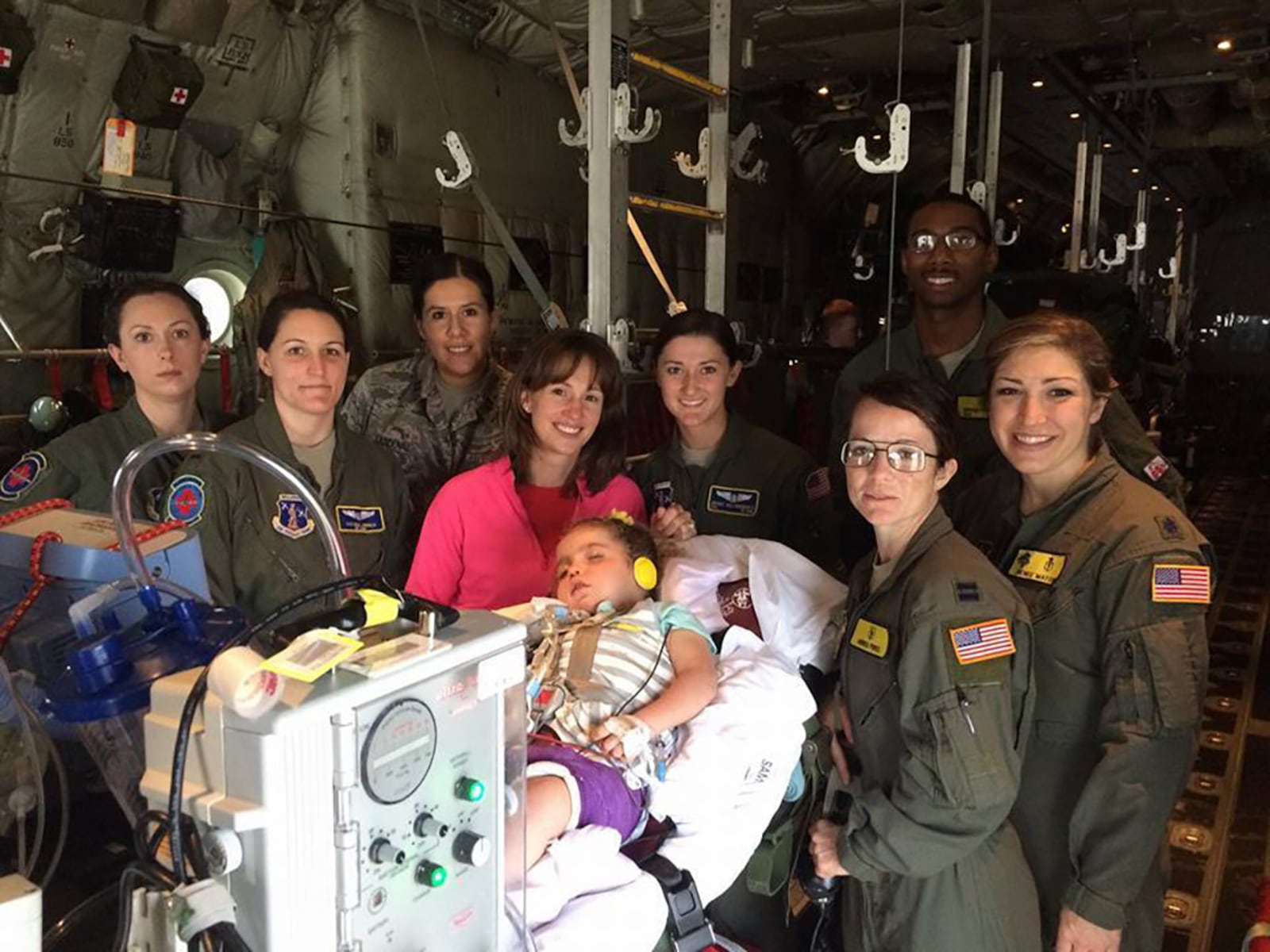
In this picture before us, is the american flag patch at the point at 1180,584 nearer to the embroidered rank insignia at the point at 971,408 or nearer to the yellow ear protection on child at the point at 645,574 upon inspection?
the yellow ear protection on child at the point at 645,574

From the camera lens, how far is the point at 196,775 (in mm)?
916

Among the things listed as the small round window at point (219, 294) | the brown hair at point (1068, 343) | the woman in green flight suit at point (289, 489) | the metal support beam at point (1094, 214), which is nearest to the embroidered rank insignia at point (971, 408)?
the brown hair at point (1068, 343)

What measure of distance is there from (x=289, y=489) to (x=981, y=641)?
1423 millimetres

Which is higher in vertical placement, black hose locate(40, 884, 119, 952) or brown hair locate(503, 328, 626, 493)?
brown hair locate(503, 328, 626, 493)

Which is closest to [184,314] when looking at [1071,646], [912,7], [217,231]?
[1071,646]

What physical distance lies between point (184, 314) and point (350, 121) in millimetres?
3126

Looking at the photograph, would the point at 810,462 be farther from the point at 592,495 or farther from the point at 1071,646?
the point at 1071,646

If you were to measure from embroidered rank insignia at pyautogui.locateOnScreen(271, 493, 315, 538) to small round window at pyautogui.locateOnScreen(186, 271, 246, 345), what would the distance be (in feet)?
10.9

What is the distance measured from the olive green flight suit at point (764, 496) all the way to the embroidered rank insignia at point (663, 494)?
0.11ft

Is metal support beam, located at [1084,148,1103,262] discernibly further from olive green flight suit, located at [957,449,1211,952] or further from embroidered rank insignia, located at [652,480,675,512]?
olive green flight suit, located at [957,449,1211,952]

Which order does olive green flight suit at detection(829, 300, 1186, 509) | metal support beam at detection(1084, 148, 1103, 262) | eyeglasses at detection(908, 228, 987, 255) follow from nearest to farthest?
olive green flight suit at detection(829, 300, 1186, 509), eyeglasses at detection(908, 228, 987, 255), metal support beam at detection(1084, 148, 1103, 262)

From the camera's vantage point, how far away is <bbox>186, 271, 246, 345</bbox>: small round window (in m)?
5.25

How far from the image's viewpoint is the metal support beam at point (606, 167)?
2.60m

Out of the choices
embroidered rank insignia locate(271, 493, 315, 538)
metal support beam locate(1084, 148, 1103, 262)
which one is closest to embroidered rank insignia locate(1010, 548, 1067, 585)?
embroidered rank insignia locate(271, 493, 315, 538)
